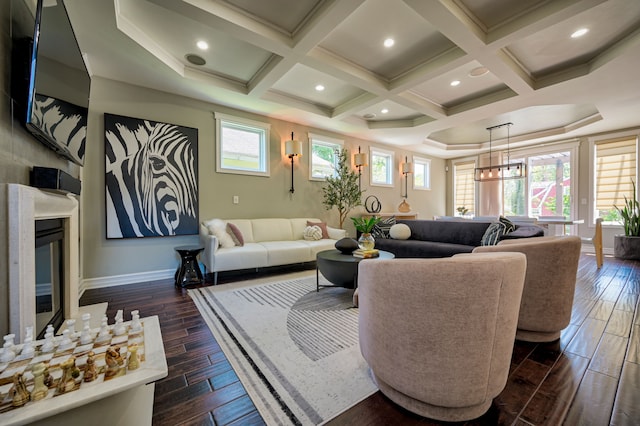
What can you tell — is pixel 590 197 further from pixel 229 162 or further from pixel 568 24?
pixel 229 162

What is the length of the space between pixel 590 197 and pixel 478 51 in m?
5.61

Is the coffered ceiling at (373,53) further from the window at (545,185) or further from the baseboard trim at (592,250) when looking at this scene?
the baseboard trim at (592,250)

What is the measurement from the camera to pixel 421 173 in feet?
25.8

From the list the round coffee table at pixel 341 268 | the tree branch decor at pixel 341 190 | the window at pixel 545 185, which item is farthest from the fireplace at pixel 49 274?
the window at pixel 545 185

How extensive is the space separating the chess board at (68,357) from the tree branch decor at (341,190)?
4.37 m

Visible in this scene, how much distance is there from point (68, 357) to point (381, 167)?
6.54 m

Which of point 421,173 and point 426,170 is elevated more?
point 426,170

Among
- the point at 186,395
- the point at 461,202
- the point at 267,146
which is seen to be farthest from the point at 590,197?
the point at 186,395

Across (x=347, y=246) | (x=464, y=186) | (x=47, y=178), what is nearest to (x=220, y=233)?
(x=347, y=246)

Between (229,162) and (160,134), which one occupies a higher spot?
(160,134)

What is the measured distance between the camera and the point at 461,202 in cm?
827

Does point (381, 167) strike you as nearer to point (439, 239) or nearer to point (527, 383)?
point (439, 239)

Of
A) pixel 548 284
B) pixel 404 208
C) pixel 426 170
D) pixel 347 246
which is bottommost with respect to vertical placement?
pixel 548 284

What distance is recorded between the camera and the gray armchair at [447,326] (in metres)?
1.02
